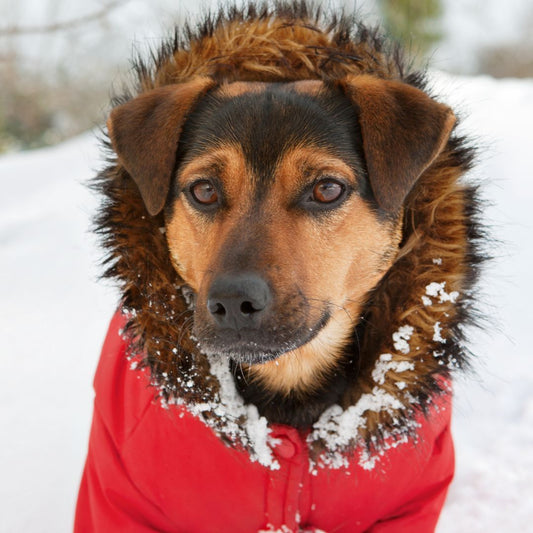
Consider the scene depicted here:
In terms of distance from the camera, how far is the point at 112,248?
8.14 feet

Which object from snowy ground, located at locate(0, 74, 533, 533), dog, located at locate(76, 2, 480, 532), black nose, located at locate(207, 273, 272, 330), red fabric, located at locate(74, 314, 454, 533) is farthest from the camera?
snowy ground, located at locate(0, 74, 533, 533)

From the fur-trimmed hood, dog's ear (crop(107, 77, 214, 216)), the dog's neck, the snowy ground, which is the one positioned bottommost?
the snowy ground

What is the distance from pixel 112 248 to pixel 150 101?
0.62 metres

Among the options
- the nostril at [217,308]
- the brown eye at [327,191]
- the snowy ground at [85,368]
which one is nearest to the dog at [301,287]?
the brown eye at [327,191]

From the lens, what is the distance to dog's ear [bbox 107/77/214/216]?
2.29m

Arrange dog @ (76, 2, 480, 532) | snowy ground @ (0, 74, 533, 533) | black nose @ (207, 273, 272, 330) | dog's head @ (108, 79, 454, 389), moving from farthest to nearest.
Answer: snowy ground @ (0, 74, 533, 533)
dog @ (76, 2, 480, 532)
dog's head @ (108, 79, 454, 389)
black nose @ (207, 273, 272, 330)

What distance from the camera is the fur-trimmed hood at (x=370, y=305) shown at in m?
2.31

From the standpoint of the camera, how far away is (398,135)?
7.21ft

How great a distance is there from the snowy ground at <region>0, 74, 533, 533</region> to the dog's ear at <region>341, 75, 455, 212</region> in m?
0.38

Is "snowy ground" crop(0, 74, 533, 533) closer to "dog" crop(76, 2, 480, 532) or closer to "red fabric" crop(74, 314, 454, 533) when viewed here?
"dog" crop(76, 2, 480, 532)

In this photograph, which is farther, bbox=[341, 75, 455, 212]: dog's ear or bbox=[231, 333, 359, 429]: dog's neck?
bbox=[231, 333, 359, 429]: dog's neck

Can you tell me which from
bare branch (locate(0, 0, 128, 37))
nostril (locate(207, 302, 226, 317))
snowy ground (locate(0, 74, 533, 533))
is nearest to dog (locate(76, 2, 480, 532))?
nostril (locate(207, 302, 226, 317))

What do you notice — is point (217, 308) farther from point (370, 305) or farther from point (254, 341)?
point (370, 305)

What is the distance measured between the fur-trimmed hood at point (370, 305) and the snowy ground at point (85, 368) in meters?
0.29
